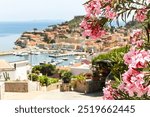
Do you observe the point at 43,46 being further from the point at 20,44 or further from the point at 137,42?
the point at 137,42

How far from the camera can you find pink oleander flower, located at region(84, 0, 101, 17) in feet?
9.61

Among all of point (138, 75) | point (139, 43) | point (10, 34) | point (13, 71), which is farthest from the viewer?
point (10, 34)

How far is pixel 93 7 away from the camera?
294 centimetres

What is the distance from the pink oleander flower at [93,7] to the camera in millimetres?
2930

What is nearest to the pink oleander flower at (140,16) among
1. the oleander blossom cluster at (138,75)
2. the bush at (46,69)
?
the oleander blossom cluster at (138,75)

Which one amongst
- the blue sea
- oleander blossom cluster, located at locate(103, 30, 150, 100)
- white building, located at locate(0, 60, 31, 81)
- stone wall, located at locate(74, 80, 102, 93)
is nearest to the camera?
oleander blossom cluster, located at locate(103, 30, 150, 100)

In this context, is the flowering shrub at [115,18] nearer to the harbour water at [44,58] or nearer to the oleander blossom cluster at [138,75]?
the oleander blossom cluster at [138,75]

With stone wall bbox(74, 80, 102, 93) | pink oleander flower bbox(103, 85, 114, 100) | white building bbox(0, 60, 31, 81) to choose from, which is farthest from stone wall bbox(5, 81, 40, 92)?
pink oleander flower bbox(103, 85, 114, 100)

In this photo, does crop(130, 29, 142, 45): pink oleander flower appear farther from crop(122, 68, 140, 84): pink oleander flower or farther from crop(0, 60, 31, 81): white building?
crop(0, 60, 31, 81): white building

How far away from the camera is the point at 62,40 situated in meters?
68.0

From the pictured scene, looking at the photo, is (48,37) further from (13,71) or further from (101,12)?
(101,12)

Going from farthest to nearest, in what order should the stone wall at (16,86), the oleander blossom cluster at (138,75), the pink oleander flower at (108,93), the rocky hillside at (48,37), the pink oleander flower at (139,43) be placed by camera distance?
1. the rocky hillside at (48,37)
2. the stone wall at (16,86)
3. the pink oleander flower at (108,93)
4. the pink oleander flower at (139,43)
5. the oleander blossom cluster at (138,75)

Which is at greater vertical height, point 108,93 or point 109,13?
point 109,13

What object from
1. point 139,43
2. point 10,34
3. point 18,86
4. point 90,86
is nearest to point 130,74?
point 139,43
